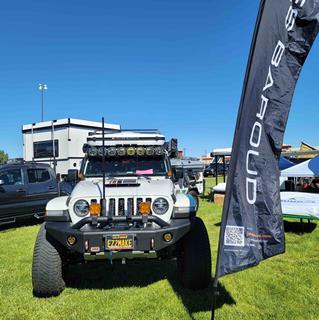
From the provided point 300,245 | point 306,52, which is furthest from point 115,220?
point 300,245

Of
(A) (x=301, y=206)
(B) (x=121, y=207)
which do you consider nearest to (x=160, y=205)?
(B) (x=121, y=207)

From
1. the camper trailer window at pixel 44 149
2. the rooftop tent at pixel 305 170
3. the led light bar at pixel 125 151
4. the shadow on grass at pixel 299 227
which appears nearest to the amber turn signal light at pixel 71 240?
the led light bar at pixel 125 151

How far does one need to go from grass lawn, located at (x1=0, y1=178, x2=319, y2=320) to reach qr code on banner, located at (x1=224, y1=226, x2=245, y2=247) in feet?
3.34

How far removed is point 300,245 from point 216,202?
23.1 ft

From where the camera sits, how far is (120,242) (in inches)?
157

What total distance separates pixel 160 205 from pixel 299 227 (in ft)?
19.4

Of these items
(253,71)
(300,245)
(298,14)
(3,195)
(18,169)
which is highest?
(298,14)

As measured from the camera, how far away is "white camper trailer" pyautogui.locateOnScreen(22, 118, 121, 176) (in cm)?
1384

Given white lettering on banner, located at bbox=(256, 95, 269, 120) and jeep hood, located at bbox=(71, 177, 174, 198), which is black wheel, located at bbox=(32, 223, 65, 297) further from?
white lettering on banner, located at bbox=(256, 95, 269, 120)

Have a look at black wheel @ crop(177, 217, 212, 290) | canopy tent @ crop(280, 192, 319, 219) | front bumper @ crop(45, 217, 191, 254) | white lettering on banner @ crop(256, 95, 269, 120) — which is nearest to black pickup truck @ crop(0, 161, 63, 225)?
front bumper @ crop(45, 217, 191, 254)

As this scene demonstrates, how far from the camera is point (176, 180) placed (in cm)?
592

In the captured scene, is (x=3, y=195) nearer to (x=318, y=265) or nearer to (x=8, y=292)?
(x=8, y=292)

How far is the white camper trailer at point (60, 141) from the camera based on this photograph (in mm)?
13844

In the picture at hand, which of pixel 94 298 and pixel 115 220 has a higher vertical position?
pixel 115 220
